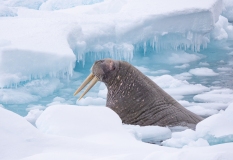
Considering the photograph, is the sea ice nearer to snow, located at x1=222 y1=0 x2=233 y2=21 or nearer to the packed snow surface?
the packed snow surface

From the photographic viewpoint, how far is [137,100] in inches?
247

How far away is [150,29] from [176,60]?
134cm

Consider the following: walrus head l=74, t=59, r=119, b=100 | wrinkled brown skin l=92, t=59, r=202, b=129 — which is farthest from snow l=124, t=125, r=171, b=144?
walrus head l=74, t=59, r=119, b=100

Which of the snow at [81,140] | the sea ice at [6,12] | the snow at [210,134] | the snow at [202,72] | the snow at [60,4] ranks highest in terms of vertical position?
the snow at [81,140]

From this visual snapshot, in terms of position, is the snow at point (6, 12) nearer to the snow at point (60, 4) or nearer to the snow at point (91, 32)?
the snow at point (91, 32)

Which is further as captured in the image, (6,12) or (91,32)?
(6,12)

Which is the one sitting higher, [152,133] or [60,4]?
[152,133]

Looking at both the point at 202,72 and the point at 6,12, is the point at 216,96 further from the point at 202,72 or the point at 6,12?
the point at 6,12

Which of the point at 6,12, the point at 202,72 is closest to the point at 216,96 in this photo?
the point at 202,72

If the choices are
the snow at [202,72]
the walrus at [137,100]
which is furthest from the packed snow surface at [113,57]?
the walrus at [137,100]

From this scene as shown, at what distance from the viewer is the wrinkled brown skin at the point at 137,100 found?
612 centimetres

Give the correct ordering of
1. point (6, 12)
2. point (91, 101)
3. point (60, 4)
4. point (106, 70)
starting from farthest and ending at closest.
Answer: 1. point (60, 4)
2. point (6, 12)
3. point (91, 101)
4. point (106, 70)

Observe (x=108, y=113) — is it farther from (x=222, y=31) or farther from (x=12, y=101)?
(x=222, y=31)

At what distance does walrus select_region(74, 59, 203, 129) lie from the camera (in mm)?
6113
